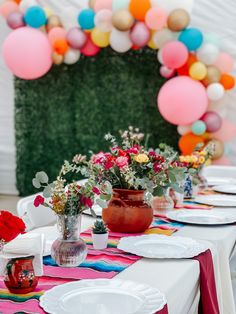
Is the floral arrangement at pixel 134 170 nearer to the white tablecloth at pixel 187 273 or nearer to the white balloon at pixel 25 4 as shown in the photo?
the white tablecloth at pixel 187 273

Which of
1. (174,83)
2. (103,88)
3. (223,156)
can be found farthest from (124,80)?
(223,156)

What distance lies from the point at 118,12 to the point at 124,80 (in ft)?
3.82

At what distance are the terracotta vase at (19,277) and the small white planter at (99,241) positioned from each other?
0.39 m

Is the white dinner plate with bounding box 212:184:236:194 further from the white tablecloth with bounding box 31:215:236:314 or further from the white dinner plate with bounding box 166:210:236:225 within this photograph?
the white tablecloth with bounding box 31:215:236:314

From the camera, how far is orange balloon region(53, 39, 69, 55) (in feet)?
16.6

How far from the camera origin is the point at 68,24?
17.4 feet

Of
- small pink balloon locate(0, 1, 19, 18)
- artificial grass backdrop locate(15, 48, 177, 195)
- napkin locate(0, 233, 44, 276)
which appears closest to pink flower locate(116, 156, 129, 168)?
napkin locate(0, 233, 44, 276)

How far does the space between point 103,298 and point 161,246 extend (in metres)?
0.49

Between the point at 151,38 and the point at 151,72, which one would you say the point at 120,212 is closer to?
the point at 151,38

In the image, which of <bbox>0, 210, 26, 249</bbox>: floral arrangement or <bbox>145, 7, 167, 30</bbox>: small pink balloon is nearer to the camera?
<bbox>0, 210, 26, 249</bbox>: floral arrangement

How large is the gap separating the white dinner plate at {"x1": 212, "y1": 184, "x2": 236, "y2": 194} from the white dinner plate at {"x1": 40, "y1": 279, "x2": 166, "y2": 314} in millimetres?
1573

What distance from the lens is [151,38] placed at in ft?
15.8

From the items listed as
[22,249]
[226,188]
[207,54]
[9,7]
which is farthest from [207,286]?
[9,7]

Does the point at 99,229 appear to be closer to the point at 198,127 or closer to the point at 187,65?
the point at 198,127
